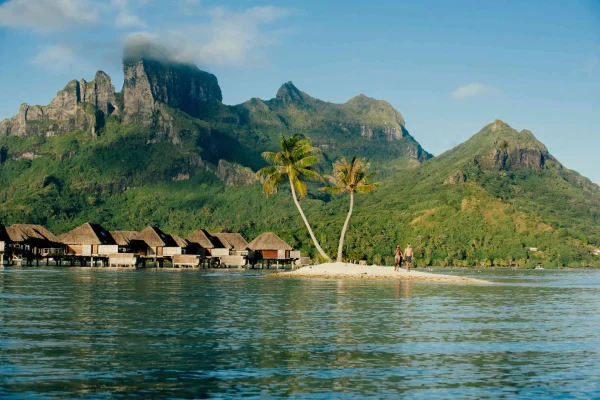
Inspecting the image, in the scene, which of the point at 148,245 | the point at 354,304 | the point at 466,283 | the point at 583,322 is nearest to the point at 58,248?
the point at 148,245

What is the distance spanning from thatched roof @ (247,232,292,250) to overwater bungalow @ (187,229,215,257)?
561 cm

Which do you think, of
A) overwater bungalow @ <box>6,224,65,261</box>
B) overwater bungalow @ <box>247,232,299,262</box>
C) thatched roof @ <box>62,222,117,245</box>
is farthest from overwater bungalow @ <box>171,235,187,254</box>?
overwater bungalow @ <box>6,224,65,261</box>

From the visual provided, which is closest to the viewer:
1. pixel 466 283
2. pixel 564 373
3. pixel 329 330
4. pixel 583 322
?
pixel 564 373

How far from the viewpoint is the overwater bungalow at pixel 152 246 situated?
93.6 metres

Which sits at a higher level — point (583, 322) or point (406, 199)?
point (406, 199)

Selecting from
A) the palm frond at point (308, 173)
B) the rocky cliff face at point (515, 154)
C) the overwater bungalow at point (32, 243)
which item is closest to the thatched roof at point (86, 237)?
the overwater bungalow at point (32, 243)

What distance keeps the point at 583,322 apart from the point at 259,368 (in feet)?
44.4

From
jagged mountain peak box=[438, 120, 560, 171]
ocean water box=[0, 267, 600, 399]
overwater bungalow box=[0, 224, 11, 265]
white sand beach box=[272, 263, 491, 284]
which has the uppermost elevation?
jagged mountain peak box=[438, 120, 560, 171]

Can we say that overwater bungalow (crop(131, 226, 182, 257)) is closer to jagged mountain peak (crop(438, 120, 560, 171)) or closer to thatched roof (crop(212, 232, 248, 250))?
thatched roof (crop(212, 232, 248, 250))

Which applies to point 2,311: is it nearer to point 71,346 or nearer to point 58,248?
point 71,346

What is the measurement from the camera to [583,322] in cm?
2420

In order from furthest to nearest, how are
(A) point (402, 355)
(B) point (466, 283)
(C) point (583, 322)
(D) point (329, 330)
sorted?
(B) point (466, 283) < (C) point (583, 322) < (D) point (329, 330) < (A) point (402, 355)

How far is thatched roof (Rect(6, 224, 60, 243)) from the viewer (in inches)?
3647

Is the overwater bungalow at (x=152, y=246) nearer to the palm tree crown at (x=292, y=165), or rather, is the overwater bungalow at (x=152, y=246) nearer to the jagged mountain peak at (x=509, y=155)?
the palm tree crown at (x=292, y=165)
